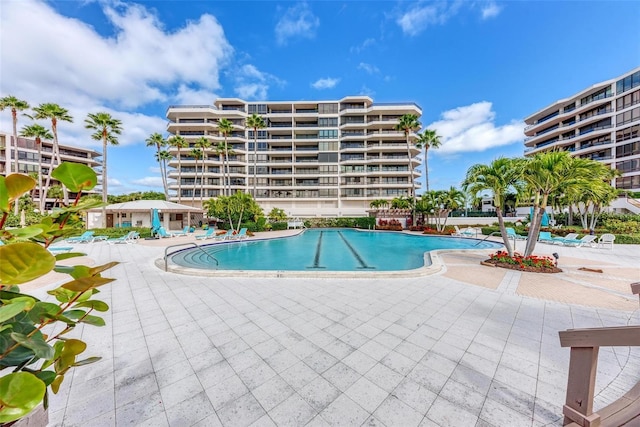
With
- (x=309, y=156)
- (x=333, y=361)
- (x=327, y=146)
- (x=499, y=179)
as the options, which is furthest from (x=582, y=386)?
(x=309, y=156)

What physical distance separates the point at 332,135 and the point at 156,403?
4489 cm

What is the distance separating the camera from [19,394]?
1.08 m

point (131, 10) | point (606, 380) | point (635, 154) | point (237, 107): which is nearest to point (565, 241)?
point (606, 380)

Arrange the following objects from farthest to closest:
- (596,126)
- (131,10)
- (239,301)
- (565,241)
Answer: (596,126)
(565,241)
(131,10)
(239,301)

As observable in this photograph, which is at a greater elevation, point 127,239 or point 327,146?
point 327,146

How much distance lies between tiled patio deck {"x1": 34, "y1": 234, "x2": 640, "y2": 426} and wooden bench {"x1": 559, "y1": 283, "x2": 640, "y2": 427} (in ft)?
2.01

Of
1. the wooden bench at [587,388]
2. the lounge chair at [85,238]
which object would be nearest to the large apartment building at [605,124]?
the wooden bench at [587,388]

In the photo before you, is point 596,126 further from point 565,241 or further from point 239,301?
point 239,301

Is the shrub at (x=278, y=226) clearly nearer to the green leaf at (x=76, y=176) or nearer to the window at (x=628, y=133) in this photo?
the green leaf at (x=76, y=176)

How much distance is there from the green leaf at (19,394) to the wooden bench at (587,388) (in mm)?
3673

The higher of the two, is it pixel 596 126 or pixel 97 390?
pixel 596 126

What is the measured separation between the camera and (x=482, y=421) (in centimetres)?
287

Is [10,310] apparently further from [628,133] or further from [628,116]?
[628,116]

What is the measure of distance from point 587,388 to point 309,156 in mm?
44587
